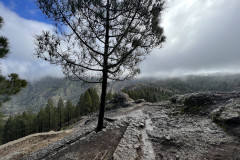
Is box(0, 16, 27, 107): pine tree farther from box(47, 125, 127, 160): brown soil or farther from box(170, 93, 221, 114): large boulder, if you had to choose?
box(170, 93, 221, 114): large boulder

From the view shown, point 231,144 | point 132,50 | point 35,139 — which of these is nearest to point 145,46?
point 132,50

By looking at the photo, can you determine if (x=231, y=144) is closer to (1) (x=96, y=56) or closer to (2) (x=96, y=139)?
(2) (x=96, y=139)

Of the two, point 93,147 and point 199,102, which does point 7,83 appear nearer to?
point 93,147

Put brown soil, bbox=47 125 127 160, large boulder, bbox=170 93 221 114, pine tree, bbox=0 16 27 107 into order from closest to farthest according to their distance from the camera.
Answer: brown soil, bbox=47 125 127 160, pine tree, bbox=0 16 27 107, large boulder, bbox=170 93 221 114

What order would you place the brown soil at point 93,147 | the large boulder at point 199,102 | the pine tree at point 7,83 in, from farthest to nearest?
the large boulder at point 199,102
the pine tree at point 7,83
the brown soil at point 93,147

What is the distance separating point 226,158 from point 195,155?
1.07 meters

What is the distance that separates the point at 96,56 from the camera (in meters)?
8.21

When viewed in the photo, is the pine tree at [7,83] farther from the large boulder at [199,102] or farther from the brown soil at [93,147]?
the large boulder at [199,102]

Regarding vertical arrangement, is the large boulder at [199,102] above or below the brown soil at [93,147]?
above

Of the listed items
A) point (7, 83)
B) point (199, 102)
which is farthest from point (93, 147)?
point (199, 102)

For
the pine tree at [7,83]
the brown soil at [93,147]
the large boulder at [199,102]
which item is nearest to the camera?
the brown soil at [93,147]

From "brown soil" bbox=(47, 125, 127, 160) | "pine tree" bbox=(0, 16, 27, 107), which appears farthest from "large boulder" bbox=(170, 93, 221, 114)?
"pine tree" bbox=(0, 16, 27, 107)

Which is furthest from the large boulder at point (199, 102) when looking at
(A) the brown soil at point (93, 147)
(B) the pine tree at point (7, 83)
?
(B) the pine tree at point (7, 83)

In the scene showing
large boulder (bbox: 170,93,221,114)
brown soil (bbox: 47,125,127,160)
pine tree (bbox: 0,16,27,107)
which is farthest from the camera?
large boulder (bbox: 170,93,221,114)
